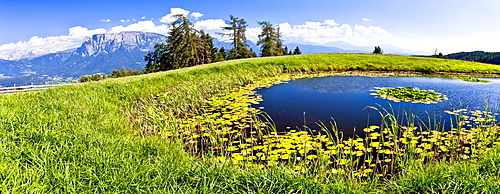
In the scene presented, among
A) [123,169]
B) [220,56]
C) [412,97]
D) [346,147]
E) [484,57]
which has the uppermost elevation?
[484,57]

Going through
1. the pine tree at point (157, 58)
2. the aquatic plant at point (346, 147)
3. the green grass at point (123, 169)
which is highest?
the pine tree at point (157, 58)

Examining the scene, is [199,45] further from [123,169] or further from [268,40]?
[123,169]

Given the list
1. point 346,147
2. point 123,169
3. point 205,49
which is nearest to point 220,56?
point 205,49

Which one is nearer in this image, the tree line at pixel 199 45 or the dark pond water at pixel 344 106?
the dark pond water at pixel 344 106

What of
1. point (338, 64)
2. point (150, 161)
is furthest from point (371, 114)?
point (338, 64)

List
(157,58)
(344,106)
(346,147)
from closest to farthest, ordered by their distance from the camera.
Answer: (346,147) → (344,106) → (157,58)

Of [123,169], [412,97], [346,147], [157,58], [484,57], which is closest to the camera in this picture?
[123,169]

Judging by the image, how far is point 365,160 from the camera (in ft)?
16.3

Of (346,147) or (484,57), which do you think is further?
(484,57)

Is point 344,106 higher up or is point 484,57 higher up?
point 484,57

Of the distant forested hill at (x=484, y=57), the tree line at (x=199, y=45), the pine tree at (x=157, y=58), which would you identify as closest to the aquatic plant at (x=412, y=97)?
the tree line at (x=199, y=45)

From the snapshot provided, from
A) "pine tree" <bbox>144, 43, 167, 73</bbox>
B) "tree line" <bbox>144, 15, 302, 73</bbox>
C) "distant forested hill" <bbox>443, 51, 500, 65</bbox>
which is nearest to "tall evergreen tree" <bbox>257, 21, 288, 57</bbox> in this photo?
"tree line" <bbox>144, 15, 302, 73</bbox>

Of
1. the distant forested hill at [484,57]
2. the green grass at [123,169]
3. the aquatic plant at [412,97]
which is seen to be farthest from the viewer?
the distant forested hill at [484,57]

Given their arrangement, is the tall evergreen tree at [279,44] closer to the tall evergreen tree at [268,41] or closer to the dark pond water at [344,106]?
the tall evergreen tree at [268,41]
